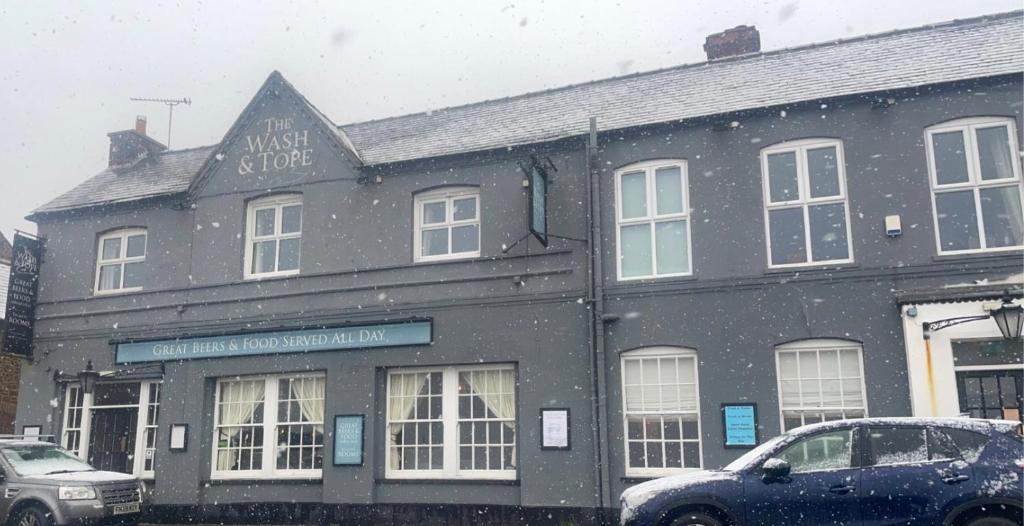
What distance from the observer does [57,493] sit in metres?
13.0

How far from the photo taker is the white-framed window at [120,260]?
18.1m

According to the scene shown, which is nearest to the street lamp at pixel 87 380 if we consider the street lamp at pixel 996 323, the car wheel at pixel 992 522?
the street lamp at pixel 996 323

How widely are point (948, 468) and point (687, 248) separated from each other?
626 centimetres

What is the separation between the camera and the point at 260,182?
17.2 m

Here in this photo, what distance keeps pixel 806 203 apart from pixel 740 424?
368 cm

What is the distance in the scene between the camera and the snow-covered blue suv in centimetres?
830

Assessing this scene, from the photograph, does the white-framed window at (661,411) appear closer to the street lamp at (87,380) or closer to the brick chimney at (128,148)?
the street lamp at (87,380)

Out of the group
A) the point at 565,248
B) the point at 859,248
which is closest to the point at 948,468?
the point at 859,248

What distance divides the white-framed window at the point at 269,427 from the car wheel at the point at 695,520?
8184 millimetres

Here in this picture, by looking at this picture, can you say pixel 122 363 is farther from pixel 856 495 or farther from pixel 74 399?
pixel 856 495

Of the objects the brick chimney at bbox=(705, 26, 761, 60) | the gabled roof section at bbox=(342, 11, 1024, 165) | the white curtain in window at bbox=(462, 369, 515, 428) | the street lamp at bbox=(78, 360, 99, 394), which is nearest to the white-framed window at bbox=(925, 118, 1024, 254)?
the gabled roof section at bbox=(342, 11, 1024, 165)

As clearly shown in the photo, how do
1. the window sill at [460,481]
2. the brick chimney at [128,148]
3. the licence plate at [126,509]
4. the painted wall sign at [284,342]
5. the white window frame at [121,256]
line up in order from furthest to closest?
the brick chimney at [128,148] < the white window frame at [121,256] < the painted wall sign at [284,342] < the window sill at [460,481] < the licence plate at [126,509]

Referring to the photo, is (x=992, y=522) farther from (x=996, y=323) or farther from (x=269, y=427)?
(x=269, y=427)

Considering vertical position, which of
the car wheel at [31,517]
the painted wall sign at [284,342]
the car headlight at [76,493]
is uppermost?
the painted wall sign at [284,342]
